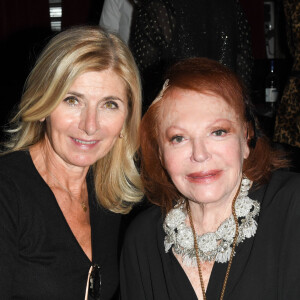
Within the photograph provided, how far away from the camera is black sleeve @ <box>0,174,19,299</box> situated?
6.13 feet

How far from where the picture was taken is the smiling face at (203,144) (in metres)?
1.88

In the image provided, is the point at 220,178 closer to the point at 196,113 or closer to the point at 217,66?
the point at 196,113

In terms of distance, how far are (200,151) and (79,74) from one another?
58 cm

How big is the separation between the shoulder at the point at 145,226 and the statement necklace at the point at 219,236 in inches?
3.6

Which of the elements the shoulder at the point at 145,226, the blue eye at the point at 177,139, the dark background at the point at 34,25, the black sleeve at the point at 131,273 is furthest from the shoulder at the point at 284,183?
the dark background at the point at 34,25

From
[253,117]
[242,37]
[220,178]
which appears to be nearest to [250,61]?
[242,37]

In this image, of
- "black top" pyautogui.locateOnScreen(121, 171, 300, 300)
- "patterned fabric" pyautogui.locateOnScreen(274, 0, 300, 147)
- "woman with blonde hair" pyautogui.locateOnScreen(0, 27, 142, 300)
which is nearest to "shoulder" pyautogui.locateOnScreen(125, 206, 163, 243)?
"black top" pyautogui.locateOnScreen(121, 171, 300, 300)

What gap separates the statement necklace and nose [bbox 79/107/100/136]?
1.64ft

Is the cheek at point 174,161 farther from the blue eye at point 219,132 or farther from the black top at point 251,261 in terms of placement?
the black top at point 251,261

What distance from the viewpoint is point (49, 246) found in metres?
2.03

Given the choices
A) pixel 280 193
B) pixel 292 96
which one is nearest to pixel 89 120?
pixel 280 193

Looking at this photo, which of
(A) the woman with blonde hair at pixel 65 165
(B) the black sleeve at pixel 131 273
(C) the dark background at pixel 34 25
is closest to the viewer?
(A) the woman with blonde hair at pixel 65 165

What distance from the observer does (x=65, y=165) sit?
228 cm

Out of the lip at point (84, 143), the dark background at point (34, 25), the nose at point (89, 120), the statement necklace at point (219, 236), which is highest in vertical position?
the nose at point (89, 120)
